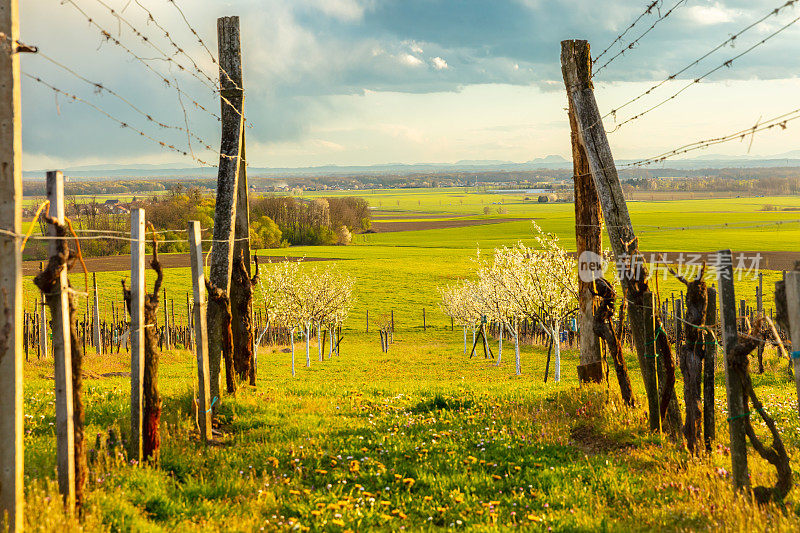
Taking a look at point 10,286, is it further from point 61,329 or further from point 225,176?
point 225,176

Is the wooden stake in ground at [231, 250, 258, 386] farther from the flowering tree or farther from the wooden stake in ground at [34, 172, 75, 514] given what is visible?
the flowering tree

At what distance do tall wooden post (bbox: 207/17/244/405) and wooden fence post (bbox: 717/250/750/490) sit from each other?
24.7 feet

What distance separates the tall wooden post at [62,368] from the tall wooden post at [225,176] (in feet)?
14.9

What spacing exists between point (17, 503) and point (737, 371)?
6.86 m

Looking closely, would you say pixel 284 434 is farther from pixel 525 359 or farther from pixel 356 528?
pixel 525 359

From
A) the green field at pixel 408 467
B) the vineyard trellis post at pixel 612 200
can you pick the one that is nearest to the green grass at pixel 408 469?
the green field at pixel 408 467

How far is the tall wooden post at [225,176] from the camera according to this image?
10.6 m

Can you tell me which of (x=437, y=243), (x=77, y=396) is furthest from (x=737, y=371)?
(x=437, y=243)

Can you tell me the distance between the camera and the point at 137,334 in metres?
6.96

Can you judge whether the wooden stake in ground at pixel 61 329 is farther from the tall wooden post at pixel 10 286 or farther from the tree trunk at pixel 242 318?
the tree trunk at pixel 242 318

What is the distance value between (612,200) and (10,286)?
8.34 meters

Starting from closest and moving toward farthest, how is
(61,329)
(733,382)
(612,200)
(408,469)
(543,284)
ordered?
(61,329)
(733,382)
(408,469)
(612,200)
(543,284)

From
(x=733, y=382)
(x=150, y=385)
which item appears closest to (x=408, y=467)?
(x=150, y=385)

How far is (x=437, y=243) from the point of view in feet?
387
